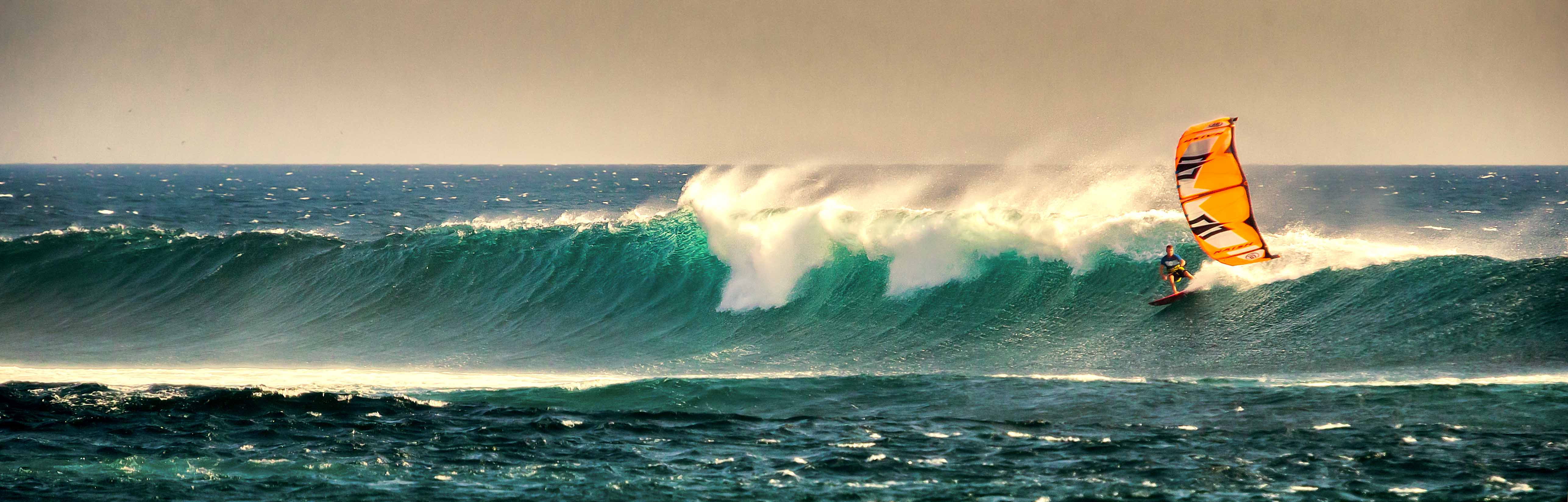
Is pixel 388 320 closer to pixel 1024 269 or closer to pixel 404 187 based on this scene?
pixel 1024 269

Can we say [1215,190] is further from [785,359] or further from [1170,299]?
[785,359]

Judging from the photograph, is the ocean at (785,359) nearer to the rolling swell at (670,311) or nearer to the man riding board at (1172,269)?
the rolling swell at (670,311)

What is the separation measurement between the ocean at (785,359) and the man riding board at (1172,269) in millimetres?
256

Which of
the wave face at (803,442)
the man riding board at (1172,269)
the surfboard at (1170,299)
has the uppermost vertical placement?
the man riding board at (1172,269)

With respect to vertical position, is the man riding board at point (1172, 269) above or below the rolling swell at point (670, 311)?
above

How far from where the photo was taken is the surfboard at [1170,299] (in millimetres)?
12852

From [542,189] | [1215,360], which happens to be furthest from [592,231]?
[542,189]

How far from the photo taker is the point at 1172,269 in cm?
1289

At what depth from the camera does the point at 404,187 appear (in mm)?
86875

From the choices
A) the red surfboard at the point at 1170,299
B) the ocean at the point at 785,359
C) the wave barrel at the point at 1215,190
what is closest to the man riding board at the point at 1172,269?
the red surfboard at the point at 1170,299

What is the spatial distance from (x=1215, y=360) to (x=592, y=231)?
10870mm

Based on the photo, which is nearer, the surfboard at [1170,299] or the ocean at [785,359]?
the ocean at [785,359]

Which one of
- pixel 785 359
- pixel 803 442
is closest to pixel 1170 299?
pixel 785 359

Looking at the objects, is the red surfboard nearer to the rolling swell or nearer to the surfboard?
the surfboard
